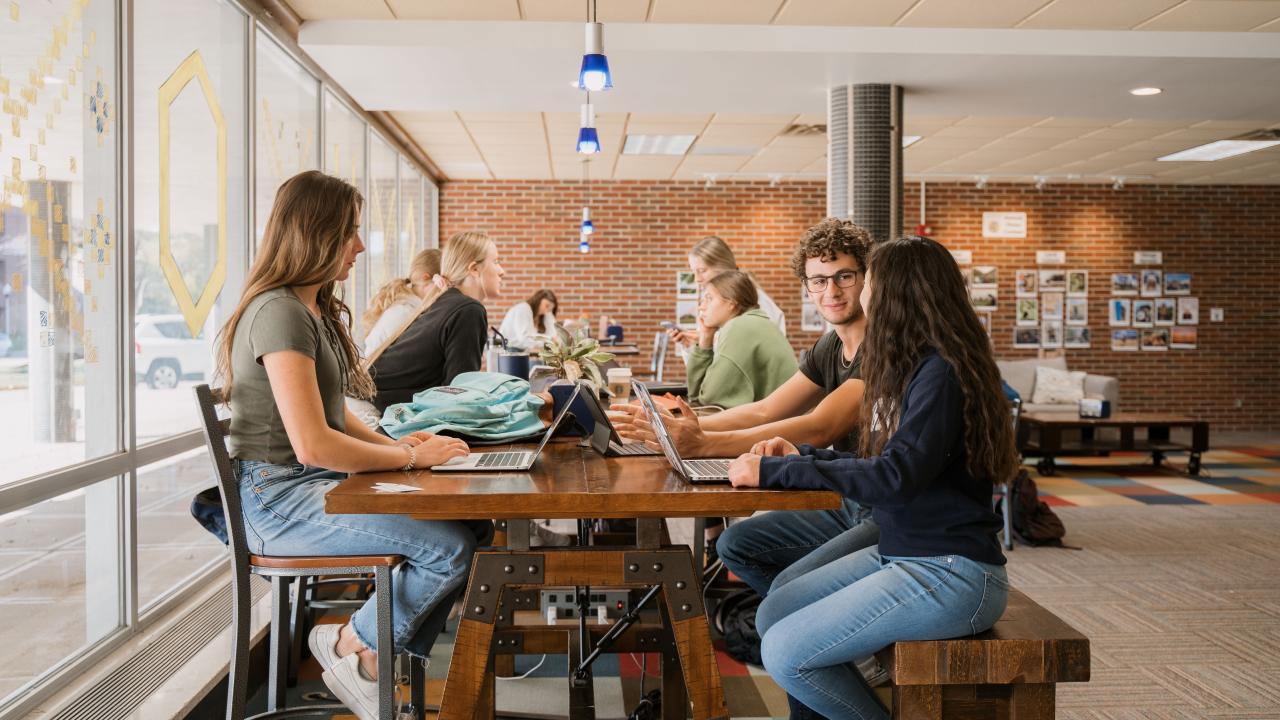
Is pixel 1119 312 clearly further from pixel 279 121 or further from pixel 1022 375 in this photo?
pixel 279 121

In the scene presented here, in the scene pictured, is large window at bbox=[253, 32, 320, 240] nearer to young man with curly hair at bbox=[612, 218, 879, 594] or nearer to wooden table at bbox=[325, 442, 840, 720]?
young man with curly hair at bbox=[612, 218, 879, 594]

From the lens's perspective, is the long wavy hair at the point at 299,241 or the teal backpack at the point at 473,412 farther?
the teal backpack at the point at 473,412

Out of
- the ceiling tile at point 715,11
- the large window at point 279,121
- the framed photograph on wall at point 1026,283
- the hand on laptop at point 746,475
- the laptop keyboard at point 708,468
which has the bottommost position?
the laptop keyboard at point 708,468

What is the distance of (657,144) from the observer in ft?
28.5

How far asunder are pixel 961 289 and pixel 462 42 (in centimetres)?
384

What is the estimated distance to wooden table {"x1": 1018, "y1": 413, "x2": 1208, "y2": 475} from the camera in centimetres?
752

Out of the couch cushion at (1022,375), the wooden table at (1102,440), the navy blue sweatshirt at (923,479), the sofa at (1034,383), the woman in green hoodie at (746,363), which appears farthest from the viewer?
the couch cushion at (1022,375)

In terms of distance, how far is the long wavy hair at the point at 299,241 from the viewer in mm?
2229

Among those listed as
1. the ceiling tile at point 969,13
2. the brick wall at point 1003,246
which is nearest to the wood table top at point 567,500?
the ceiling tile at point 969,13

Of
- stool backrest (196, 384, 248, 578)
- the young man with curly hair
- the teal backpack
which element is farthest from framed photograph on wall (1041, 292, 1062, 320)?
stool backrest (196, 384, 248, 578)

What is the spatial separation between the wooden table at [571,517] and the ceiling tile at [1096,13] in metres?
4.00

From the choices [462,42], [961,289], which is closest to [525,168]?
[462,42]

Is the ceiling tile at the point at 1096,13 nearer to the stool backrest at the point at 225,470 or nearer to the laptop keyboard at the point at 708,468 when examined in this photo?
the laptop keyboard at the point at 708,468

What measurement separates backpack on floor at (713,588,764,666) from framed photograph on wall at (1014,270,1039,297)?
8.55 meters
